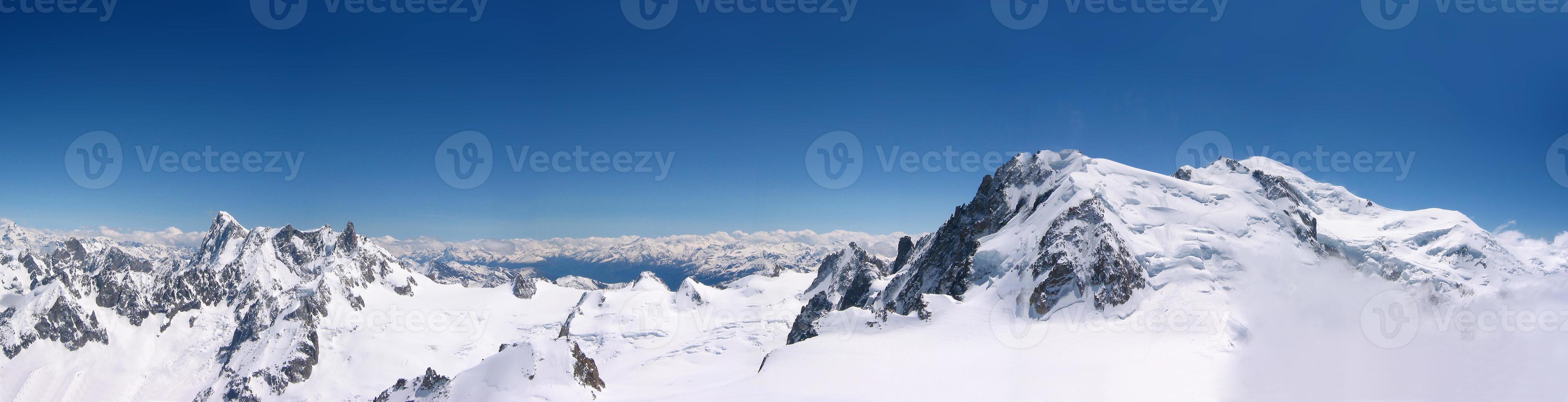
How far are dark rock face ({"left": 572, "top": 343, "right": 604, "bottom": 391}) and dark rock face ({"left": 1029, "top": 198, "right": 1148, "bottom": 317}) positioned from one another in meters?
35.3

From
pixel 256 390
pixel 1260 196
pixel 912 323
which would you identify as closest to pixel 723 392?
pixel 912 323

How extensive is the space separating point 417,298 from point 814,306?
145 m

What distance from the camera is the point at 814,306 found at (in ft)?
340

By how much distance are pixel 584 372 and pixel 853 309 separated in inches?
1118

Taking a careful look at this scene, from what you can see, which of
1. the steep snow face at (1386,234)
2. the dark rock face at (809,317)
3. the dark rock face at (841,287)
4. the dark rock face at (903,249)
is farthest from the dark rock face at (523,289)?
the steep snow face at (1386,234)

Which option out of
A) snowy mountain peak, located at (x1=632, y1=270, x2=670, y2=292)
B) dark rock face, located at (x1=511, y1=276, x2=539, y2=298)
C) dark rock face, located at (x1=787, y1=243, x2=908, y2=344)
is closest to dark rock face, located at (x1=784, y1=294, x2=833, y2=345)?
dark rock face, located at (x1=787, y1=243, x2=908, y2=344)

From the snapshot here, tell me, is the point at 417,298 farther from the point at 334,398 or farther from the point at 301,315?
the point at 334,398

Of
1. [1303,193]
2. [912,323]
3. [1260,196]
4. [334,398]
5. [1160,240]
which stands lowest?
[334,398]

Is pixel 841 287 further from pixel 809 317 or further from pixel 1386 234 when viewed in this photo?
pixel 1386 234

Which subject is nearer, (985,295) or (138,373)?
(985,295)
